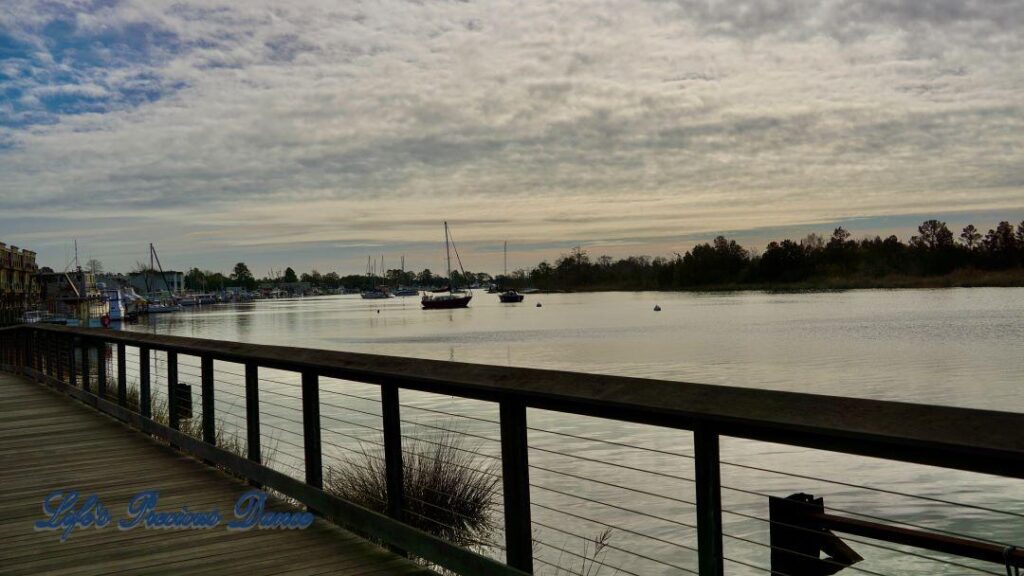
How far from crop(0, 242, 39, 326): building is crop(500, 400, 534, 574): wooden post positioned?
248 ft

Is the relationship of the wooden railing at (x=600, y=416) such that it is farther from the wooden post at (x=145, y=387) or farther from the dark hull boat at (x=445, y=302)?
the dark hull boat at (x=445, y=302)

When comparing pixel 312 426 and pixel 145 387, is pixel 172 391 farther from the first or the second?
pixel 312 426

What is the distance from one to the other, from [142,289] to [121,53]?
6685 inches

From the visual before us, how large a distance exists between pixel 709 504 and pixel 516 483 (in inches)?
37.5

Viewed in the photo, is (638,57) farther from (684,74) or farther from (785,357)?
(785,357)

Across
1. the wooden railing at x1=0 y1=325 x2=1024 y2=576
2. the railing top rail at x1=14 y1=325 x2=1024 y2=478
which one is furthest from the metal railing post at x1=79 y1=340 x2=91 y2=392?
the railing top rail at x1=14 y1=325 x2=1024 y2=478

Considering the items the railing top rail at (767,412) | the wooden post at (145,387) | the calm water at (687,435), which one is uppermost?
the railing top rail at (767,412)

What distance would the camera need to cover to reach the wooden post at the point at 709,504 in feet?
8.52

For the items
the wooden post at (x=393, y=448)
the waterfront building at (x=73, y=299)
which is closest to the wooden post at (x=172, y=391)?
the wooden post at (x=393, y=448)

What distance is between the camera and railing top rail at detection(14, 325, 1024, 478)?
184 cm

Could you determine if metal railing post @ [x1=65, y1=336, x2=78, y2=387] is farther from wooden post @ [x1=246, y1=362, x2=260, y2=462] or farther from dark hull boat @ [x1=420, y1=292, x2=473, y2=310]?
dark hull boat @ [x1=420, y1=292, x2=473, y2=310]

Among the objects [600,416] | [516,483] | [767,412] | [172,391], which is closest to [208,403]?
[172,391]

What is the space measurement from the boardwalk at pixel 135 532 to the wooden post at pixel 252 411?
10.6 inches

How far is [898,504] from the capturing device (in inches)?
404
